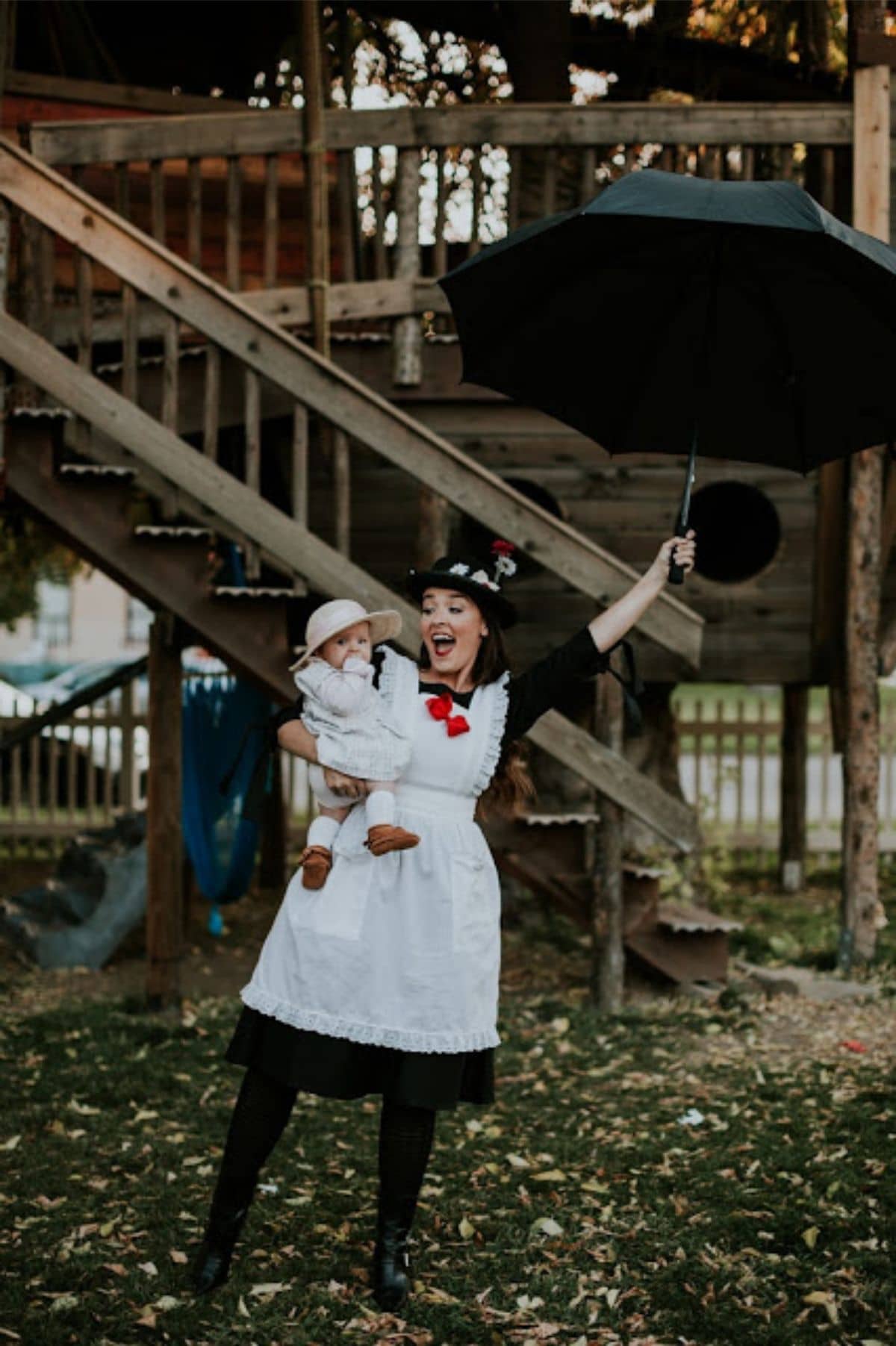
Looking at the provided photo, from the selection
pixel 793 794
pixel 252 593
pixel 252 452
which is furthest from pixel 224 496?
pixel 793 794

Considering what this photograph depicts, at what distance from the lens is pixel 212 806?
8.16m

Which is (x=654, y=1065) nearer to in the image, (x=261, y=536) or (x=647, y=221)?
(x=261, y=536)

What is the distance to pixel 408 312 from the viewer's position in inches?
317

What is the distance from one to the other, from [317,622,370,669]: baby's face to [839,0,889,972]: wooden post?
4.71 m

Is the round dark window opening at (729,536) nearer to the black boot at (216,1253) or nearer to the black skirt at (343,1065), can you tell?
the black skirt at (343,1065)

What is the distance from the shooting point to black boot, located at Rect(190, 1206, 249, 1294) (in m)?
3.92

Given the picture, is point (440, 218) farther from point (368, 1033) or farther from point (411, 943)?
point (368, 1033)

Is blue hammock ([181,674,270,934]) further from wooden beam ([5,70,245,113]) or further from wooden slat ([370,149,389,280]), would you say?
wooden beam ([5,70,245,113])

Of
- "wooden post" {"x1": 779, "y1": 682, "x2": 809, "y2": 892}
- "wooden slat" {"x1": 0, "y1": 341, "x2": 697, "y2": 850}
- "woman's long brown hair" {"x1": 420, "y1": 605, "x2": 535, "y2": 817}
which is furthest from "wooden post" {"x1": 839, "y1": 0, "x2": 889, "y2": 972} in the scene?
"woman's long brown hair" {"x1": 420, "y1": 605, "x2": 535, "y2": 817}

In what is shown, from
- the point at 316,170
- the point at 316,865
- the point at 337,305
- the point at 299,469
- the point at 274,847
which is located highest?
the point at 316,170

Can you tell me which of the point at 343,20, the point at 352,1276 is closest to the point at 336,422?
the point at 352,1276

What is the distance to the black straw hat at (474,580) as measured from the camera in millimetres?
3854

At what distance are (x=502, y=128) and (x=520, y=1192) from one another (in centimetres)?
533

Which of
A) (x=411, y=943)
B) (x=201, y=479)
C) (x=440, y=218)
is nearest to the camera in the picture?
(x=411, y=943)
